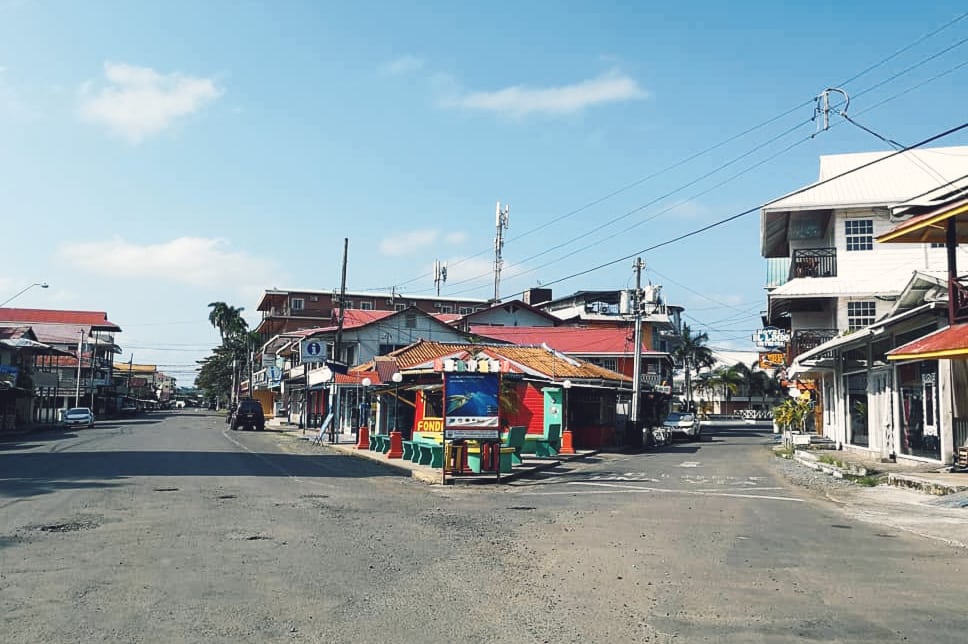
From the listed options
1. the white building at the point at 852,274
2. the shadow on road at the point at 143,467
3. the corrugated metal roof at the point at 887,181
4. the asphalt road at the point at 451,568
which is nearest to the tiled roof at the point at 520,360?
the shadow on road at the point at 143,467

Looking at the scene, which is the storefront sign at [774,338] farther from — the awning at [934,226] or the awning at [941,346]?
the awning at [941,346]

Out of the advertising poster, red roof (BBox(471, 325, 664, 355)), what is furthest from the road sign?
the advertising poster

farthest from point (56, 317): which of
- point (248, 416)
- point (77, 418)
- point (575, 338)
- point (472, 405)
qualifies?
point (472, 405)

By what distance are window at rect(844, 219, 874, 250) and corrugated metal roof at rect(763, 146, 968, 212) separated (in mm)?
1013

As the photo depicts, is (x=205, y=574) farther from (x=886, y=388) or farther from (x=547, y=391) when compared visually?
(x=547, y=391)

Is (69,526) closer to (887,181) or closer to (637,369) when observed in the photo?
(637,369)

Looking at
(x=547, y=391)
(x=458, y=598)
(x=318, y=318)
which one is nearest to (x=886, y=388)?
(x=547, y=391)

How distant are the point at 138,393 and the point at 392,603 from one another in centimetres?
16502

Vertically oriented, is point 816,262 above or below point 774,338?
above

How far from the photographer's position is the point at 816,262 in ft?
125

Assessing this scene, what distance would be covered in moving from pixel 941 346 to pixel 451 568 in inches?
496

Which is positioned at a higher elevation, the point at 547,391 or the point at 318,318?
the point at 318,318

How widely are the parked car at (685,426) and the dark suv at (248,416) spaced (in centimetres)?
2659

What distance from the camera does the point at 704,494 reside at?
1748 cm
